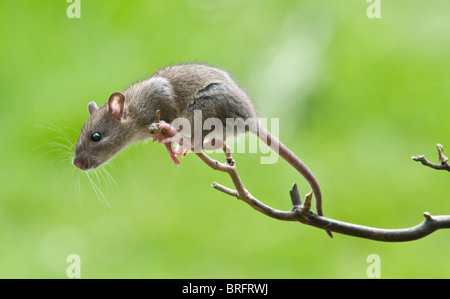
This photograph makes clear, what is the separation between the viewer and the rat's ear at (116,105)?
7.04 ft

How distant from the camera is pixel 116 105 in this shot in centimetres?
221

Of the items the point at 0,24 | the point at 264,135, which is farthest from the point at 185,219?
the point at 264,135

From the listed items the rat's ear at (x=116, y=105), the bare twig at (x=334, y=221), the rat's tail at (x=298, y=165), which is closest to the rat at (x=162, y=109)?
the rat's ear at (x=116, y=105)

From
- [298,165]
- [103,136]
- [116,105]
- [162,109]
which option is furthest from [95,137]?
[298,165]

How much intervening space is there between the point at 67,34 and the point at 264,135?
2423 millimetres

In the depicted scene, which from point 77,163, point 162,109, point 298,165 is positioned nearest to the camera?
point 298,165

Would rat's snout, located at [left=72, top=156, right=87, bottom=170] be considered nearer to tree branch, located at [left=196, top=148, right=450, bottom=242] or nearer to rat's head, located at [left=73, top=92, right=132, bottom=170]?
rat's head, located at [left=73, top=92, right=132, bottom=170]

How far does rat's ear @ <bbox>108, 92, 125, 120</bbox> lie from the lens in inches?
84.4

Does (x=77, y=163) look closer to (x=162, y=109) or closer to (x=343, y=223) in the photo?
(x=162, y=109)

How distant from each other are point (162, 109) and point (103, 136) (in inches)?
9.7

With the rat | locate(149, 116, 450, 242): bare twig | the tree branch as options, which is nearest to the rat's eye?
the rat

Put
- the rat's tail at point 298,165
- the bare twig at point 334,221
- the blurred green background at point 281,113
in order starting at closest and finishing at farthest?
1. the bare twig at point 334,221
2. the rat's tail at point 298,165
3. the blurred green background at point 281,113

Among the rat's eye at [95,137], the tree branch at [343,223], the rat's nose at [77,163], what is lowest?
the tree branch at [343,223]

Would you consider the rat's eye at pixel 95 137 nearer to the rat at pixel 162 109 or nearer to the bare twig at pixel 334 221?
the rat at pixel 162 109
